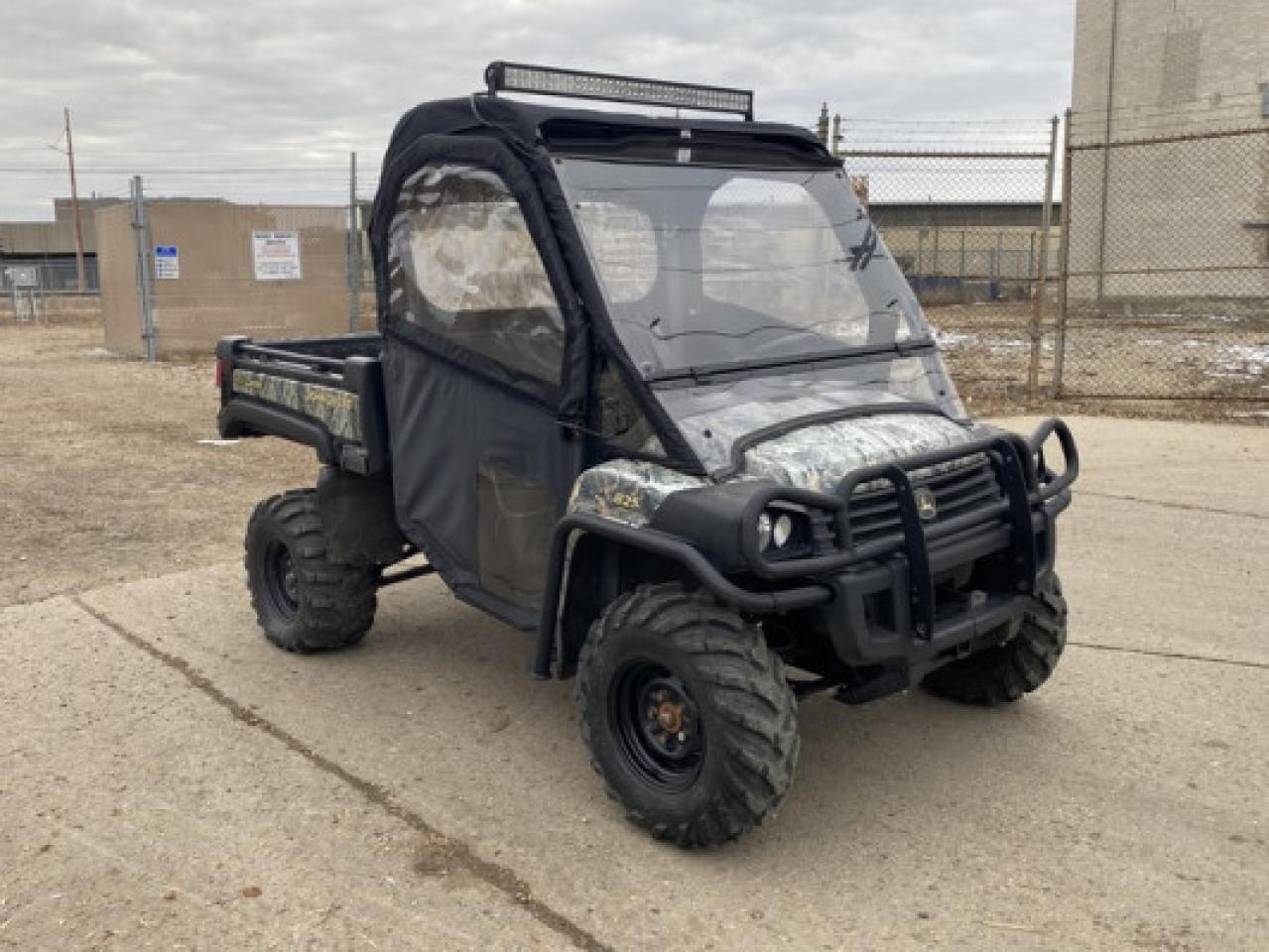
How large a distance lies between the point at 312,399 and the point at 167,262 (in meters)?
13.4

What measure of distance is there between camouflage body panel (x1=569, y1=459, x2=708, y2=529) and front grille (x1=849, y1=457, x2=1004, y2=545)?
0.44 meters

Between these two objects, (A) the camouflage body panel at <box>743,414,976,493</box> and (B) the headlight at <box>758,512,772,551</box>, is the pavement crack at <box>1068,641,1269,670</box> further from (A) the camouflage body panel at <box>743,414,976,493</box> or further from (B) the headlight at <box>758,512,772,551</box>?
(B) the headlight at <box>758,512,772,551</box>

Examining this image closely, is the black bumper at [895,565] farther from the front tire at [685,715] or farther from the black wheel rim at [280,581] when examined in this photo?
the black wheel rim at [280,581]

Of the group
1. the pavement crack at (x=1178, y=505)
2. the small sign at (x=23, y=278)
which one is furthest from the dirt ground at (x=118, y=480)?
the small sign at (x=23, y=278)

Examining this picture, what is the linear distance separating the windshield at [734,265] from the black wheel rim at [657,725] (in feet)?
2.91

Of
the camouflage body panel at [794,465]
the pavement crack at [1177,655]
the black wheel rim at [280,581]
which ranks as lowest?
the pavement crack at [1177,655]

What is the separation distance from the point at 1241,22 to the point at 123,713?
27.4m

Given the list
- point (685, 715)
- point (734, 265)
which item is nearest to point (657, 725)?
point (685, 715)

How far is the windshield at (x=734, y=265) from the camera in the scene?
366 cm

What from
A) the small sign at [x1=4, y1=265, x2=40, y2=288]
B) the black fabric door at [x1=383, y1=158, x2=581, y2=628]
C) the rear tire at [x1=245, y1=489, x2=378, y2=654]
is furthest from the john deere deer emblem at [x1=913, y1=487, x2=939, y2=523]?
the small sign at [x1=4, y1=265, x2=40, y2=288]

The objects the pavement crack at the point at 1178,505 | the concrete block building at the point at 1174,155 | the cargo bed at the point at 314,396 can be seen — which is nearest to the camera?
the cargo bed at the point at 314,396

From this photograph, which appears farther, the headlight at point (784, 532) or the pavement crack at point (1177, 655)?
the pavement crack at point (1177, 655)

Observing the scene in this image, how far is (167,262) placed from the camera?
55.3 ft

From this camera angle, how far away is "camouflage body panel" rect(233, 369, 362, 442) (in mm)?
4574
